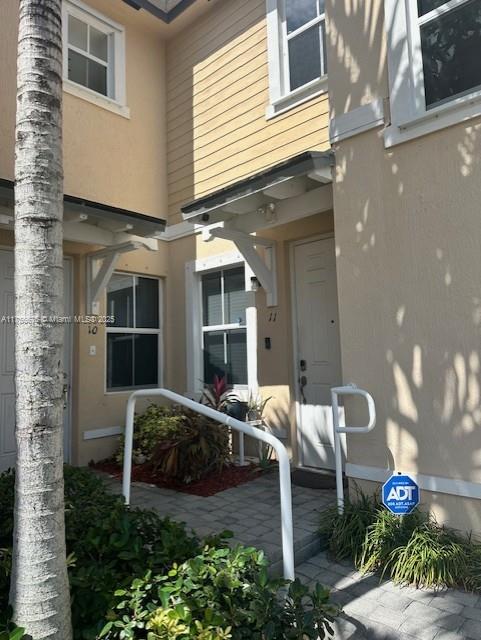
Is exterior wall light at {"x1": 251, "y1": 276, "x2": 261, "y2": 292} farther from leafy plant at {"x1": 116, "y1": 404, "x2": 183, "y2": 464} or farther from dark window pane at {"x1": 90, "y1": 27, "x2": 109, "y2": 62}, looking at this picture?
dark window pane at {"x1": 90, "y1": 27, "x2": 109, "y2": 62}

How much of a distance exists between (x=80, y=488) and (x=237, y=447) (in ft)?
8.43

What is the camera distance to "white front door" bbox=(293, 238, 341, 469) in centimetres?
518

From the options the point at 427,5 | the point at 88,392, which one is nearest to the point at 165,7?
the point at 427,5

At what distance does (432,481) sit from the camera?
131 inches

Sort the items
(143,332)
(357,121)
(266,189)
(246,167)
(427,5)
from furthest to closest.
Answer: (143,332) → (246,167) → (266,189) → (357,121) → (427,5)

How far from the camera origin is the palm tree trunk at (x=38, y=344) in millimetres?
1863

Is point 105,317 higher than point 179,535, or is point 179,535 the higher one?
point 105,317

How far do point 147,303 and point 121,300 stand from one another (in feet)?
1.52

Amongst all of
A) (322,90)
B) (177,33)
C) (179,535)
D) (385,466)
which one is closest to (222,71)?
(177,33)

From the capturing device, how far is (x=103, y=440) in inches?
239

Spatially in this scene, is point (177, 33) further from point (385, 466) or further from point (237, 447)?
point (385, 466)

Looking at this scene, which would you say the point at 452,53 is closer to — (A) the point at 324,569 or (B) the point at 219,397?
(A) the point at 324,569

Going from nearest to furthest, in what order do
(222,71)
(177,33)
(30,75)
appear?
(30,75)
(222,71)
(177,33)

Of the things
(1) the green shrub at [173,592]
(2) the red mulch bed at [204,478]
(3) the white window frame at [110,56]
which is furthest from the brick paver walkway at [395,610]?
(3) the white window frame at [110,56]
